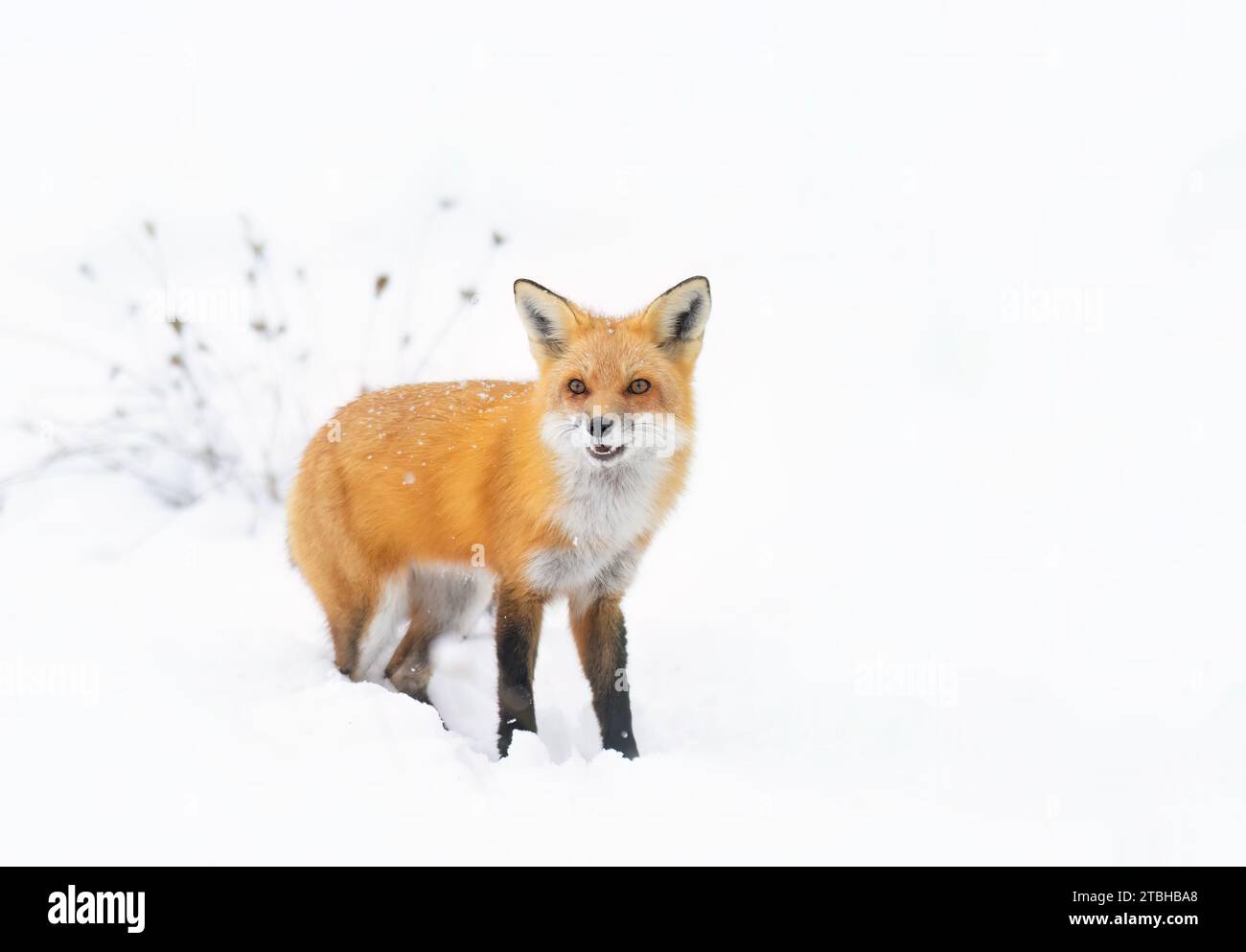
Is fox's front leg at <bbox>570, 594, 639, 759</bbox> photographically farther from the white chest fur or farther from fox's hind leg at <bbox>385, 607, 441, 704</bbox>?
fox's hind leg at <bbox>385, 607, 441, 704</bbox>

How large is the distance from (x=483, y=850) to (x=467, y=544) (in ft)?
3.68

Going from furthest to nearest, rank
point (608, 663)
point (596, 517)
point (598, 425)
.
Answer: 1. point (608, 663)
2. point (596, 517)
3. point (598, 425)

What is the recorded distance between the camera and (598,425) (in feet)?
7.74

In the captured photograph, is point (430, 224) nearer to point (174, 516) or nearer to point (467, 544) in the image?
point (174, 516)

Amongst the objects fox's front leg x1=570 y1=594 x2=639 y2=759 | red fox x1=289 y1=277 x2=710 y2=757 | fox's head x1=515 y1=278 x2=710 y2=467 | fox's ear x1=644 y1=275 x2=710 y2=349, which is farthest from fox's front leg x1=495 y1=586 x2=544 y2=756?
fox's ear x1=644 y1=275 x2=710 y2=349

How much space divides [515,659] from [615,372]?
2.83ft

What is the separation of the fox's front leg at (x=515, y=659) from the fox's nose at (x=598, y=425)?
596 millimetres

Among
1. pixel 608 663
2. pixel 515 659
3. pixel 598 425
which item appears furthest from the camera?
pixel 608 663

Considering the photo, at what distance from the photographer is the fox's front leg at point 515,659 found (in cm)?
275

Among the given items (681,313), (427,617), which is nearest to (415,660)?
(427,617)

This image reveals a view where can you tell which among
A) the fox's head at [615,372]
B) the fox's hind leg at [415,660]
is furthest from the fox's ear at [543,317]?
the fox's hind leg at [415,660]

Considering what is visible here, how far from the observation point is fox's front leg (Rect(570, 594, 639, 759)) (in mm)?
2850

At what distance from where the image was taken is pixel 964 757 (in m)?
2.71

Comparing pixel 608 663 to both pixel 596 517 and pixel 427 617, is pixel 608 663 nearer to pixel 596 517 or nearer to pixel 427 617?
pixel 596 517
